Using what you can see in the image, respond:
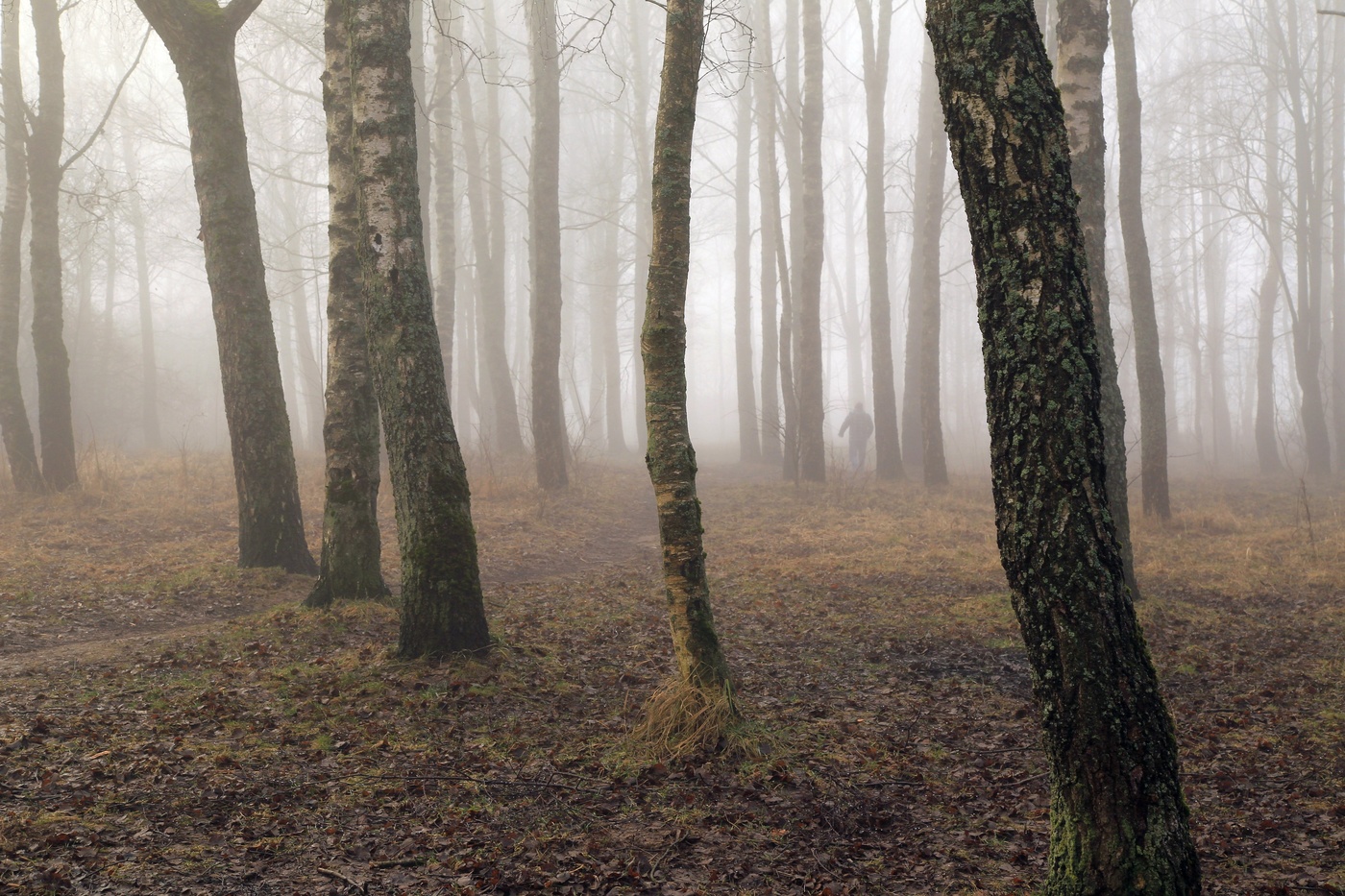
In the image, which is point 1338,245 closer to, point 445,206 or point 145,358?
point 445,206

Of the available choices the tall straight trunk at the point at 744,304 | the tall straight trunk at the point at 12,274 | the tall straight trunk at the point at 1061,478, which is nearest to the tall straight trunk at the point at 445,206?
the tall straight trunk at the point at 12,274

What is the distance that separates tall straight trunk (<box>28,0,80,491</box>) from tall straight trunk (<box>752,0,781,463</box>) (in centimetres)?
1258

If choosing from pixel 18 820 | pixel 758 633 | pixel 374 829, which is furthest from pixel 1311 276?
pixel 18 820

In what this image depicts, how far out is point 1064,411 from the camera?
267cm

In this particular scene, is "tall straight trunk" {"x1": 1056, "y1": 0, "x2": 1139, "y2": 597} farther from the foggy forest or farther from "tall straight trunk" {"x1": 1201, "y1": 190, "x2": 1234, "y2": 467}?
"tall straight trunk" {"x1": 1201, "y1": 190, "x2": 1234, "y2": 467}

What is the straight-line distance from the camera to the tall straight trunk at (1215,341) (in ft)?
86.2

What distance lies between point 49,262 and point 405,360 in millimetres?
9835

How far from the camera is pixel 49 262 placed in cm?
1227

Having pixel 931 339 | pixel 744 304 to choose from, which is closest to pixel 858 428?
pixel 931 339

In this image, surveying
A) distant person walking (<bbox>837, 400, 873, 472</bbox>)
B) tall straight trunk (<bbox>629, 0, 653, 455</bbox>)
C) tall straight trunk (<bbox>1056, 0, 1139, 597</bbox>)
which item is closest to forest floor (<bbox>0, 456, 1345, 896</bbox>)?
tall straight trunk (<bbox>1056, 0, 1139, 597</bbox>)

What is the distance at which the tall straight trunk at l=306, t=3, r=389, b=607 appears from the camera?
713 centimetres

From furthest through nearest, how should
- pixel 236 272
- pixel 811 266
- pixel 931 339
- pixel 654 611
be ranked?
pixel 931 339 < pixel 811 266 < pixel 236 272 < pixel 654 611

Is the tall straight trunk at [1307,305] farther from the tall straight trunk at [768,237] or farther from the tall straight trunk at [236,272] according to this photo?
the tall straight trunk at [236,272]

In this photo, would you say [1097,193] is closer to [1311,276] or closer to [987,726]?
[987,726]
